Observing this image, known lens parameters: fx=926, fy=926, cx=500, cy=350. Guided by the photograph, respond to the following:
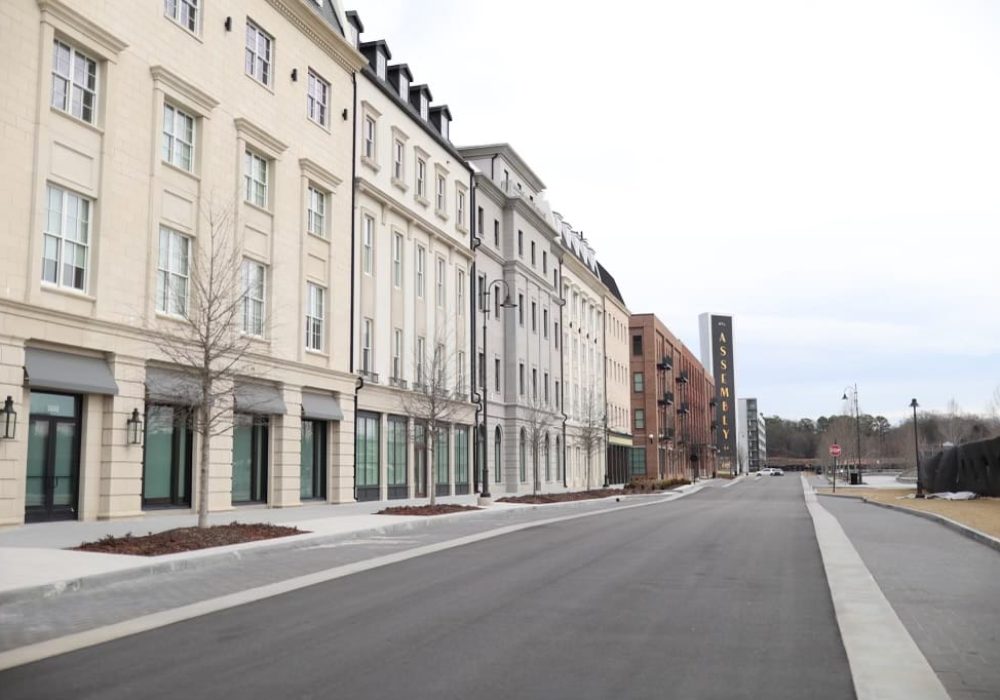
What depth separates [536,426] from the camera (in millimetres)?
51750

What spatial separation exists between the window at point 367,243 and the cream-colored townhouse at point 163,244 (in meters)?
1.56

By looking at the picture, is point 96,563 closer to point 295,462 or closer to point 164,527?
point 164,527

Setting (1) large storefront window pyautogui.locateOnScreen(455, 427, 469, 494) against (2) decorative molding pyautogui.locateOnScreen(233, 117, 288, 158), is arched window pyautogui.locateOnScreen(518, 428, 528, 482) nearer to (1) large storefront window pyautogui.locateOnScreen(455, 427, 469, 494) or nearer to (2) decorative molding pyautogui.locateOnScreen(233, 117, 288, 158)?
(1) large storefront window pyautogui.locateOnScreen(455, 427, 469, 494)

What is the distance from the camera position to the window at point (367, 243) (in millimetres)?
33531

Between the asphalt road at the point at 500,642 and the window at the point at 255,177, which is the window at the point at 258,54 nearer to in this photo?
the window at the point at 255,177

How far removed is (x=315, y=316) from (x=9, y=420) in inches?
519

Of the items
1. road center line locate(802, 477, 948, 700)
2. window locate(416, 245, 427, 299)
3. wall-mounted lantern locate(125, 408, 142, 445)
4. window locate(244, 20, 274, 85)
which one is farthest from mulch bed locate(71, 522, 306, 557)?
window locate(416, 245, 427, 299)

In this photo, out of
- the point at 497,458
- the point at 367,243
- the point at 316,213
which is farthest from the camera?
the point at 497,458

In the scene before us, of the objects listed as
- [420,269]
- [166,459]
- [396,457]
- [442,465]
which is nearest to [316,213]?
[420,269]

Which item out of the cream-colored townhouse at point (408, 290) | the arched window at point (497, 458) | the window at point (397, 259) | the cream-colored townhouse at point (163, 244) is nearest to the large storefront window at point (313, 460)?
the cream-colored townhouse at point (163, 244)

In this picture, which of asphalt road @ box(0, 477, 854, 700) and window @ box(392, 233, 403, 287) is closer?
asphalt road @ box(0, 477, 854, 700)

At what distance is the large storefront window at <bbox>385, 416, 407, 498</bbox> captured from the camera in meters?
35.1

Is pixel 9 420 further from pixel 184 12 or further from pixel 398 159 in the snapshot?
pixel 398 159

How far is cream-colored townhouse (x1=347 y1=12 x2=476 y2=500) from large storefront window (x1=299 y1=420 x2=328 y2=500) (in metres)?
1.96
